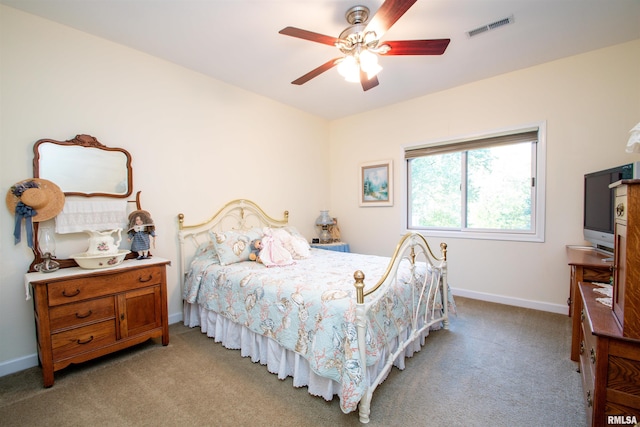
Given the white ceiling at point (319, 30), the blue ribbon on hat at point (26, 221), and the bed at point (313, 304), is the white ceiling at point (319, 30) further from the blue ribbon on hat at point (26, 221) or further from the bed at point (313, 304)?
the bed at point (313, 304)

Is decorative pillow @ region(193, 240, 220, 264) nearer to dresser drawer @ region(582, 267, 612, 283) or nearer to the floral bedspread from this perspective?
the floral bedspread

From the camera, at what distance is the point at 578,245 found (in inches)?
113

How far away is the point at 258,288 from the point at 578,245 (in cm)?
331

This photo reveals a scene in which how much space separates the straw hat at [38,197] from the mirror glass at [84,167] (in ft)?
0.32

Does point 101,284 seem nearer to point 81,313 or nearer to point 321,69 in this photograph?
point 81,313

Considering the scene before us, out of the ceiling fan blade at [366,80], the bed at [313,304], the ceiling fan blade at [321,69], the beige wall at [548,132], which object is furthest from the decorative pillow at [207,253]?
the beige wall at [548,132]

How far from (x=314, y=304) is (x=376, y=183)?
290 cm

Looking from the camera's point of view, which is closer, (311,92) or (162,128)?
(162,128)

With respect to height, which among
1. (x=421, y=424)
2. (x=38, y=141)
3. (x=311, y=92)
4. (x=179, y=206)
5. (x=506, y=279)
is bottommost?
(x=421, y=424)

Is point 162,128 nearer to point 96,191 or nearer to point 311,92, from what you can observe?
point 96,191

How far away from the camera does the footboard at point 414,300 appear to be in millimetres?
1526

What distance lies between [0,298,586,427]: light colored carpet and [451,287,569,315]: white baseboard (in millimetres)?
690

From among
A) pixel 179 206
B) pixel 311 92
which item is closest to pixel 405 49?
pixel 311 92

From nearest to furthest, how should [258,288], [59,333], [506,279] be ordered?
[59,333]
[258,288]
[506,279]
